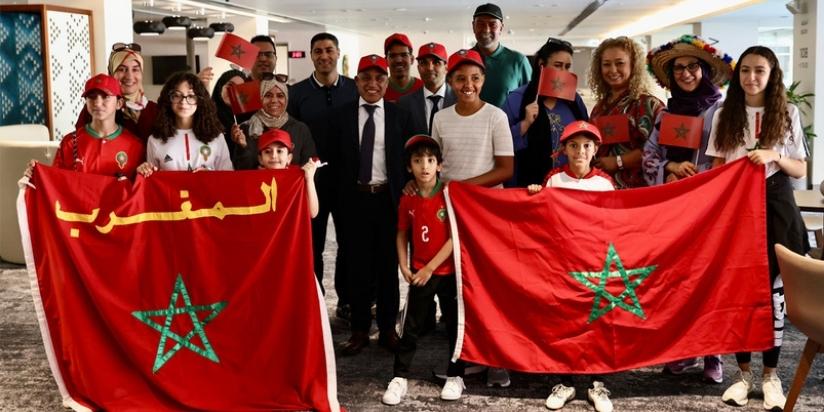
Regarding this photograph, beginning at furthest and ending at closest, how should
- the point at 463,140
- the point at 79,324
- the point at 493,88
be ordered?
the point at 493,88 < the point at 463,140 < the point at 79,324

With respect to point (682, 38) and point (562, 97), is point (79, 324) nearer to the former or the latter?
point (562, 97)

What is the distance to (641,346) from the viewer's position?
141 inches

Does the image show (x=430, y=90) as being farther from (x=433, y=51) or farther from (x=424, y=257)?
(x=424, y=257)

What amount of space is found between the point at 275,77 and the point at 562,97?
1366 millimetres

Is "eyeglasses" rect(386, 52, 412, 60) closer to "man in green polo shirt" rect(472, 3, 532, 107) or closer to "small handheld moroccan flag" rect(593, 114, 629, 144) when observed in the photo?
"man in green polo shirt" rect(472, 3, 532, 107)

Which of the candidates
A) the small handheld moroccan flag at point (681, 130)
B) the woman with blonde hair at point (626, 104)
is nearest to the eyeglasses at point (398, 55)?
the woman with blonde hair at point (626, 104)

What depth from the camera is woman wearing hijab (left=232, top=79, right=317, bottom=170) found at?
4.02m

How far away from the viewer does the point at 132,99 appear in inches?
160

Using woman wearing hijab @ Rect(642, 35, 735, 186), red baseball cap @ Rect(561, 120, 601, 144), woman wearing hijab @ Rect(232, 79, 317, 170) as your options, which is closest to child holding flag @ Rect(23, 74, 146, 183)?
woman wearing hijab @ Rect(232, 79, 317, 170)

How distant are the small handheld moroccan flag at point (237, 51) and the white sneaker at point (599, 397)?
7.41 ft

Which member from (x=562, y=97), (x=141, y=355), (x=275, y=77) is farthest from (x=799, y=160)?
(x=141, y=355)

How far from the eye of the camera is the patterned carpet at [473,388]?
3.66m

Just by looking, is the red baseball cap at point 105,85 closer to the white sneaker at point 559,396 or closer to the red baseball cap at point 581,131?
the red baseball cap at point 581,131

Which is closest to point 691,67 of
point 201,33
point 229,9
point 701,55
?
point 701,55
